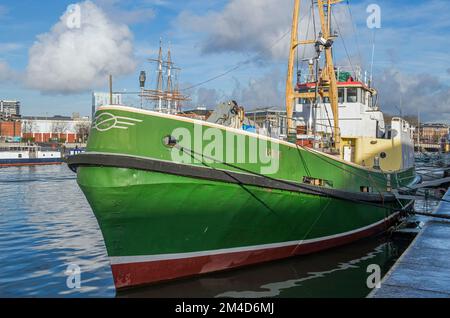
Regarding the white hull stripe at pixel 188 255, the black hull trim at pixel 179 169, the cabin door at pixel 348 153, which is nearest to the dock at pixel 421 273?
the white hull stripe at pixel 188 255

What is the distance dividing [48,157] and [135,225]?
5469 cm

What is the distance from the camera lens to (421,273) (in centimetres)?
737

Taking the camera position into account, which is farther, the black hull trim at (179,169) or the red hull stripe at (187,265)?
the red hull stripe at (187,265)

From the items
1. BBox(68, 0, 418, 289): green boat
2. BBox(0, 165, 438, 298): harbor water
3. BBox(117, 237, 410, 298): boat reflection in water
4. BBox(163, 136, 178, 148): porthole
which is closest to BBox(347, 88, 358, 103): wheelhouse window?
BBox(0, 165, 438, 298): harbor water

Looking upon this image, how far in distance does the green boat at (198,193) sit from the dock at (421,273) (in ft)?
6.78

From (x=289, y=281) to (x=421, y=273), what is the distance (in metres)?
2.61

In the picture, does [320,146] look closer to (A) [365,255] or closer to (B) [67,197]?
(A) [365,255]

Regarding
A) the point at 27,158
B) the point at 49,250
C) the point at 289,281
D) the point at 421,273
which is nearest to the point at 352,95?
the point at 289,281

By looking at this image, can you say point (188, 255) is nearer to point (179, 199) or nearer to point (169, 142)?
point (179, 199)

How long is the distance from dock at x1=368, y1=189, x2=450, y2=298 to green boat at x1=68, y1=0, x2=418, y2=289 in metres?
2.07

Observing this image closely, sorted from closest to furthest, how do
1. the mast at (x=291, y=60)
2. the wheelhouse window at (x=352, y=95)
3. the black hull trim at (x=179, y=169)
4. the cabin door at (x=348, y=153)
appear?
the black hull trim at (x=179, y=169) < the mast at (x=291, y=60) < the cabin door at (x=348, y=153) < the wheelhouse window at (x=352, y=95)

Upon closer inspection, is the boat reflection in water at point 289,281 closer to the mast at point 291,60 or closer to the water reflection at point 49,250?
the water reflection at point 49,250

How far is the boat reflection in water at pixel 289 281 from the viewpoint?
8.16 m

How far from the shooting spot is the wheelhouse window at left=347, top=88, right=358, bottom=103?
647 inches
